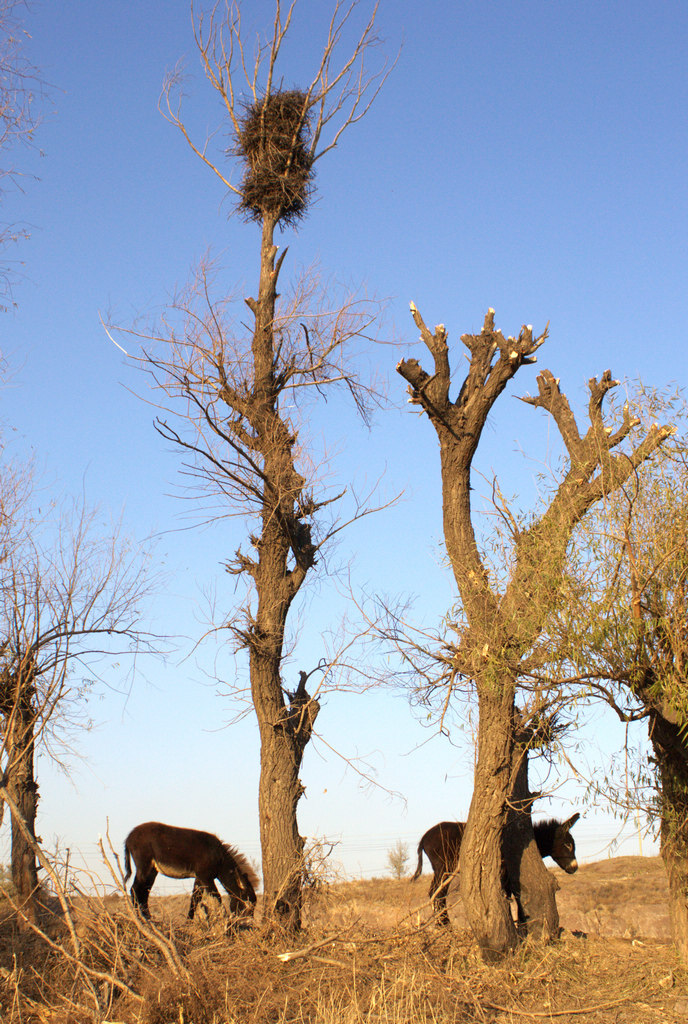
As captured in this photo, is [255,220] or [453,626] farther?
[255,220]

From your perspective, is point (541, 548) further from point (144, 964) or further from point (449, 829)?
point (144, 964)

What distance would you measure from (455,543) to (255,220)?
7.67 m

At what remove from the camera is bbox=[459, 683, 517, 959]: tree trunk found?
10.1 m

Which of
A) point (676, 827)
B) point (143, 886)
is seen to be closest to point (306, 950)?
point (676, 827)

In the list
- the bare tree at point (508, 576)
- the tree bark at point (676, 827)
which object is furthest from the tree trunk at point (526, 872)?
the tree bark at point (676, 827)

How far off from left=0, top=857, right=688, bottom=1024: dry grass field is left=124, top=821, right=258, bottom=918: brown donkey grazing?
1.57m

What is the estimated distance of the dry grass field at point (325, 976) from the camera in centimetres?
760

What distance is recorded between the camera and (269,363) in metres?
13.4

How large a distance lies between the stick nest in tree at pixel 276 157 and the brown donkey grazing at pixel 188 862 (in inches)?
419

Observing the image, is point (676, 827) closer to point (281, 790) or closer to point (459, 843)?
point (459, 843)

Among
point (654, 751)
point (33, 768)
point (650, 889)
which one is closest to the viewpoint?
point (654, 751)

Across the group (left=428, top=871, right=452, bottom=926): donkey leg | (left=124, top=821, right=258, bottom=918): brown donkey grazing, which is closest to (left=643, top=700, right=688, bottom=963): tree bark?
(left=428, top=871, right=452, bottom=926): donkey leg

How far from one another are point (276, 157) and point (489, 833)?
11.8 meters

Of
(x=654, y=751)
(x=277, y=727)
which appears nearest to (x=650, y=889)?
(x=654, y=751)
